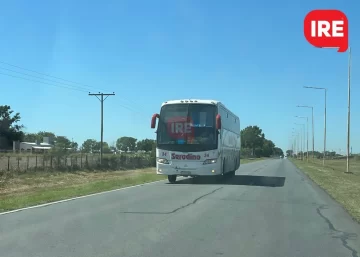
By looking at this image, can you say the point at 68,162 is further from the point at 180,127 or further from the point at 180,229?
the point at 180,229

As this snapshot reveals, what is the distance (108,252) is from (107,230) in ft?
6.98

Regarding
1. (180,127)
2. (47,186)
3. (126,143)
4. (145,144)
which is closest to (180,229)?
(180,127)

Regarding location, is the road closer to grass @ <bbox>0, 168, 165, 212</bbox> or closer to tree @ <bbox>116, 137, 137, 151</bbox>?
grass @ <bbox>0, 168, 165, 212</bbox>

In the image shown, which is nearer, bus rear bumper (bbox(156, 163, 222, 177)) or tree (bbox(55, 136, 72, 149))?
bus rear bumper (bbox(156, 163, 222, 177))

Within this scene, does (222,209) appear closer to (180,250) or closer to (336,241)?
(336,241)

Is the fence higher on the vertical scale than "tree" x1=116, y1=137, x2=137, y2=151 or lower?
lower

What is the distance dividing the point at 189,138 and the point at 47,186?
385 inches

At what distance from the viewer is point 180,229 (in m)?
10.2

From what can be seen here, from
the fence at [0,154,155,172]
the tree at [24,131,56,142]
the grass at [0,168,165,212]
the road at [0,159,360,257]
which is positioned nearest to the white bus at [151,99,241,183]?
the grass at [0,168,165,212]

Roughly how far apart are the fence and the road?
19975mm

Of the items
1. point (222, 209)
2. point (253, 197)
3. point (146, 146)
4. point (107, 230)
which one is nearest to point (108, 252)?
point (107, 230)

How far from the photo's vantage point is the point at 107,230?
9.98 m

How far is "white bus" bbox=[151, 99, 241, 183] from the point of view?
23188 mm

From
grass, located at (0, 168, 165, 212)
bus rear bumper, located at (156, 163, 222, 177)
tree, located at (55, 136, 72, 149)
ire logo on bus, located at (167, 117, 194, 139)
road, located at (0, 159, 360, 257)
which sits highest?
ire logo on bus, located at (167, 117, 194, 139)
